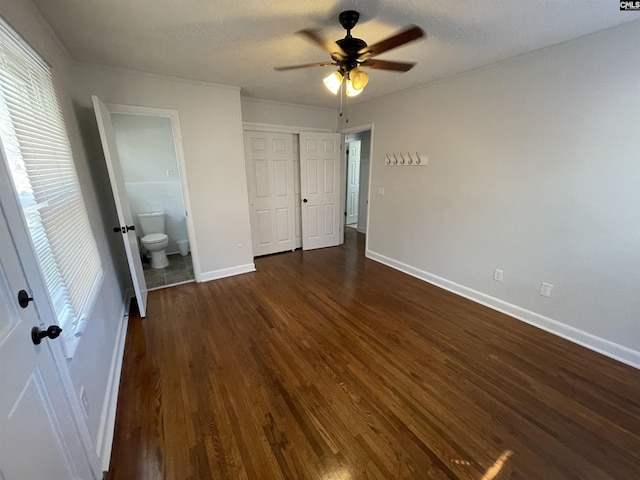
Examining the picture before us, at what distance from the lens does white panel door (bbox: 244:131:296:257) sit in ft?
13.1

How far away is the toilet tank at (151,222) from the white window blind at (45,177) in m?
2.44

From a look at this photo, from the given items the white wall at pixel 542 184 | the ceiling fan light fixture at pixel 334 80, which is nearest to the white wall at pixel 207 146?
the ceiling fan light fixture at pixel 334 80

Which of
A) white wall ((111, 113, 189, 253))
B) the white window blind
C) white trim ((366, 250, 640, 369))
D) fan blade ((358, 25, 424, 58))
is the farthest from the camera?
white wall ((111, 113, 189, 253))

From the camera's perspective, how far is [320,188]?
→ 4.58 meters

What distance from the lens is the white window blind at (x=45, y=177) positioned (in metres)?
1.11

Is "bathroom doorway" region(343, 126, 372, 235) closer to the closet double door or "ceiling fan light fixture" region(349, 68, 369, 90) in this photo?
the closet double door

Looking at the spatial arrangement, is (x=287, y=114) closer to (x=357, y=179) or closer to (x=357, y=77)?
(x=357, y=77)

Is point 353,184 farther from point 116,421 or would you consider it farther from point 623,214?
point 116,421

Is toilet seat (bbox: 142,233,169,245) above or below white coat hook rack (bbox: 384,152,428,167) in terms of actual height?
below

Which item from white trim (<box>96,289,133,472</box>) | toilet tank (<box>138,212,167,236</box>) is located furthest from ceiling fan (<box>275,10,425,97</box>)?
toilet tank (<box>138,212,167,236</box>)

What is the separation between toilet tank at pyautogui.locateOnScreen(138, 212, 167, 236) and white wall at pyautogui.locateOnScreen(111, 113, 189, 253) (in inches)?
4.6

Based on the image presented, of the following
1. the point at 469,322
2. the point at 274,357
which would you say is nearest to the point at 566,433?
the point at 469,322

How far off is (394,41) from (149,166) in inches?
160

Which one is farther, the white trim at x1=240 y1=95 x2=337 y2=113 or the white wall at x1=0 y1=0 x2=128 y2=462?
the white trim at x1=240 y1=95 x2=337 y2=113
